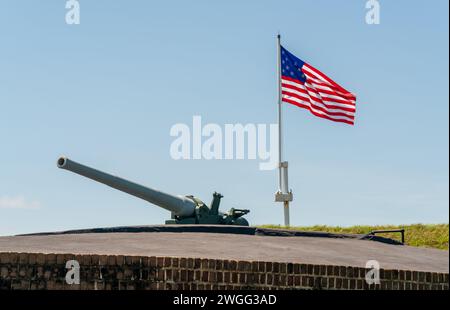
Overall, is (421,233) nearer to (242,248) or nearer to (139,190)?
(139,190)

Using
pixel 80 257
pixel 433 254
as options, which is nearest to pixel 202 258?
pixel 80 257

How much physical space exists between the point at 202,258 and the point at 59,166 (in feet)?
20.2

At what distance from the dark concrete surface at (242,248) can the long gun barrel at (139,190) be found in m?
1.60

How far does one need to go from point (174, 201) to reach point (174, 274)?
6.39 meters

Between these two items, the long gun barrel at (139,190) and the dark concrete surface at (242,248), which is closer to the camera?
the dark concrete surface at (242,248)

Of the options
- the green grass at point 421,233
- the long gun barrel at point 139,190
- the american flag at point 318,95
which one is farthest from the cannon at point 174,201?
the green grass at point 421,233

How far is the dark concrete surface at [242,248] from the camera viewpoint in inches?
428

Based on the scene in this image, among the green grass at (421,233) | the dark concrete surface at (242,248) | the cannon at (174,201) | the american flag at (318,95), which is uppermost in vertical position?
the american flag at (318,95)

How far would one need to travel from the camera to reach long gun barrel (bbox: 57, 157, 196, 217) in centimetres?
1564

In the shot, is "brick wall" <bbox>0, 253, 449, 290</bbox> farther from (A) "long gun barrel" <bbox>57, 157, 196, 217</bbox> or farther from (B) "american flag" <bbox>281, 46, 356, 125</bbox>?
(B) "american flag" <bbox>281, 46, 356, 125</bbox>

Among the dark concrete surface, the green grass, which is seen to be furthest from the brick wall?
the green grass

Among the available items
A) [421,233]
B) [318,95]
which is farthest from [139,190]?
[421,233]

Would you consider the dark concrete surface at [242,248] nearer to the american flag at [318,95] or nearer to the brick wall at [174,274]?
the brick wall at [174,274]

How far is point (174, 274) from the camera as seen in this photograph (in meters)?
9.97
